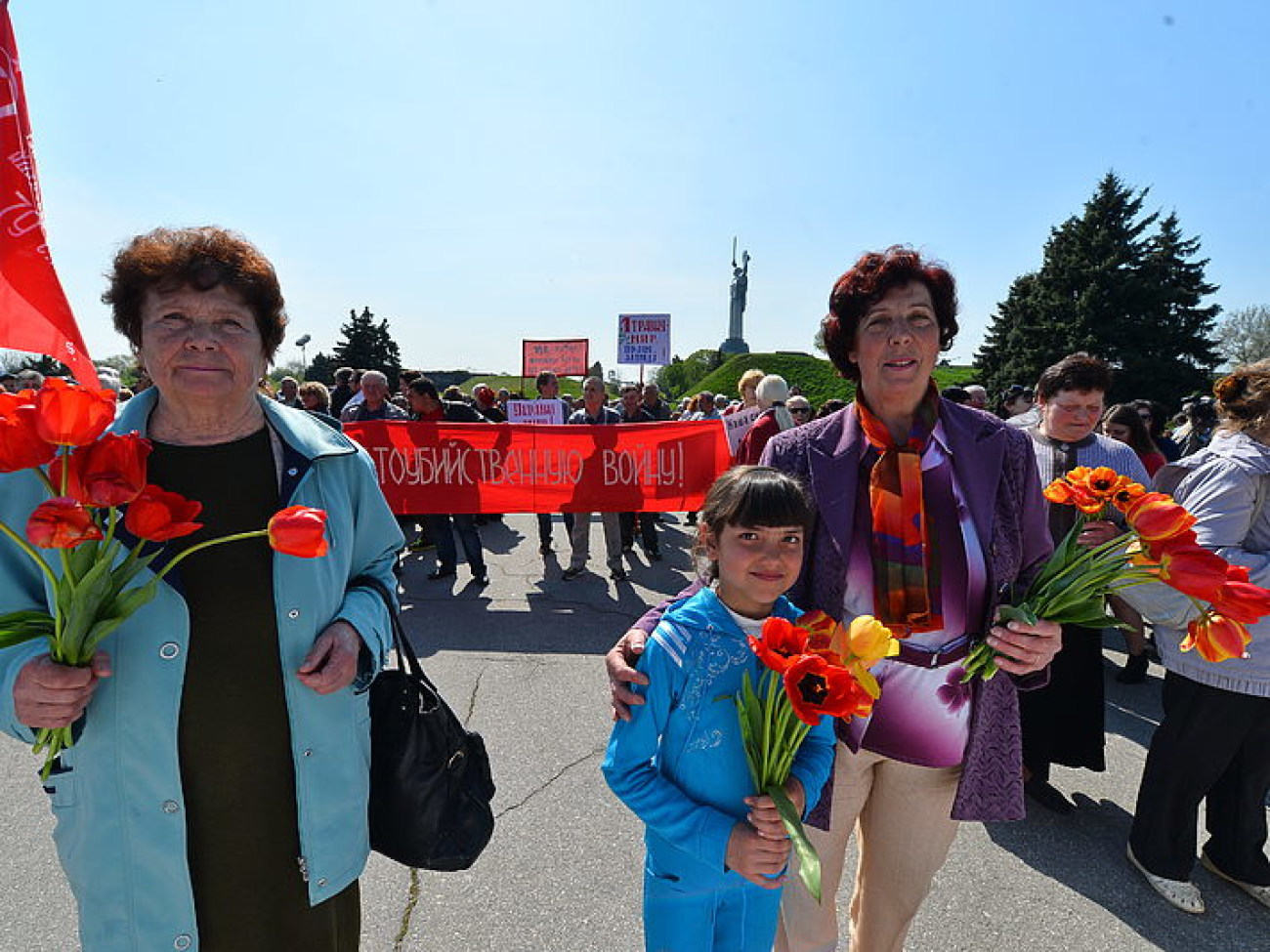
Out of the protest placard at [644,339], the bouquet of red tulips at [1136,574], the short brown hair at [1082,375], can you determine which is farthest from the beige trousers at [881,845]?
the protest placard at [644,339]

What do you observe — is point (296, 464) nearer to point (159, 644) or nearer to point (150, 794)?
point (159, 644)

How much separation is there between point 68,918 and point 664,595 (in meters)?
4.82

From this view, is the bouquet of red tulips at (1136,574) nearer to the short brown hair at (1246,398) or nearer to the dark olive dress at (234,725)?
the short brown hair at (1246,398)

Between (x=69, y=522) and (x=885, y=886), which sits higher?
(x=69, y=522)

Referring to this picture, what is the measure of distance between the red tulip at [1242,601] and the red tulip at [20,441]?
2.03m

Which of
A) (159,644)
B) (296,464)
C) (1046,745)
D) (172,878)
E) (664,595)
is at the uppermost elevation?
(296,464)

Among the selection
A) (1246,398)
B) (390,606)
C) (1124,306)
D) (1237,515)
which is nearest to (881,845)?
(390,606)

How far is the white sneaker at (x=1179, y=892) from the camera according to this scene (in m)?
2.58

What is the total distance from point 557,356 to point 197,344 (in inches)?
495

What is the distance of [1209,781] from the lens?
2646 mm

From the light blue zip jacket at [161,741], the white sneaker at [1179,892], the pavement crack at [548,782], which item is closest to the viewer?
the light blue zip jacket at [161,741]

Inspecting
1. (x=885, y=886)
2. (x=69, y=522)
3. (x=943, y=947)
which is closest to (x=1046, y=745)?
(x=943, y=947)

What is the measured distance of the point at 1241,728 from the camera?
102 inches

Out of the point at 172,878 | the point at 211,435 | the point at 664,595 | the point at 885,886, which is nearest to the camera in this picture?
the point at 172,878
